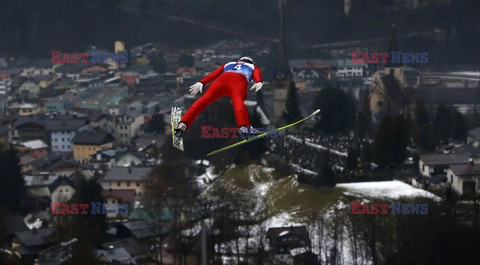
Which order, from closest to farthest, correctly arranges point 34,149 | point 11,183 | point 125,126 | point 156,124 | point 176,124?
1. point 176,124
2. point 11,183
3. point 34,149
4. point 156,124
5. point 125,126

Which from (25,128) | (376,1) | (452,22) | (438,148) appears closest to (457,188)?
(438,148)

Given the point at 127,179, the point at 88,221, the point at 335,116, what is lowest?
the point at 88,221

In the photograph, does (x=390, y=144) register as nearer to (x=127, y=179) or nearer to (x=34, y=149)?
(x=127, y=179)

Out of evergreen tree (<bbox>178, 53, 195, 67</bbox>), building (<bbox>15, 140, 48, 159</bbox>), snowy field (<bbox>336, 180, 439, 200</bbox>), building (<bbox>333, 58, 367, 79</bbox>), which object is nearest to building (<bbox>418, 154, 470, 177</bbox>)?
snowy field (<bbox>336, 180, 439, 200</bbox>)

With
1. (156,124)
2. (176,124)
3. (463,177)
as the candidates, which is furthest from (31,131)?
(176,124)

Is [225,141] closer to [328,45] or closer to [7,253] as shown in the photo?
[7,253]

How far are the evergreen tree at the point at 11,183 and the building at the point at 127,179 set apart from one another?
92.1 inches

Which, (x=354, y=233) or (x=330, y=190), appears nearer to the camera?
(x=354, y=233)

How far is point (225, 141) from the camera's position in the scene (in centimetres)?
3033

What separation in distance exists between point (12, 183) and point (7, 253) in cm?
690

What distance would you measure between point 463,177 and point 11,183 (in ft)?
40.9

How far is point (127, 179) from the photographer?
3183 cm

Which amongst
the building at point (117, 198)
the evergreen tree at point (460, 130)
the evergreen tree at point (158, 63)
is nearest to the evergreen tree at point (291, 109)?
the evergreen tree at point (460, 130)

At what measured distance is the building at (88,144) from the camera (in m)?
39.2
